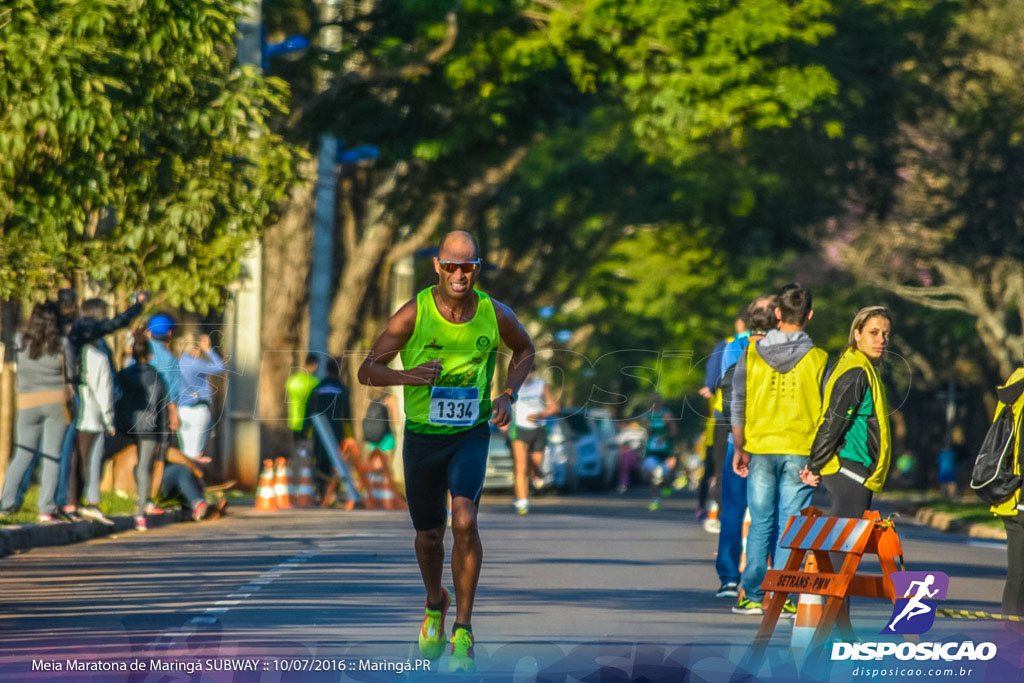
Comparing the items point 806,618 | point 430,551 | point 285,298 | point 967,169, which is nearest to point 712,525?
point 806,618

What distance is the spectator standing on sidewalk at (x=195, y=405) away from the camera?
66.5ft

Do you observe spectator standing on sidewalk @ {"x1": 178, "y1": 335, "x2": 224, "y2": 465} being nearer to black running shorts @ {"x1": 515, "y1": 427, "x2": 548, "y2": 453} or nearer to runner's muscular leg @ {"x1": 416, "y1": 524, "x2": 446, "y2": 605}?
black running shorts @ {"x1": 515, "y1": 427, "x2": 548, "y2": 453}

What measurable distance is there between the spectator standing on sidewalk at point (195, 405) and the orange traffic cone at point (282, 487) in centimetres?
283

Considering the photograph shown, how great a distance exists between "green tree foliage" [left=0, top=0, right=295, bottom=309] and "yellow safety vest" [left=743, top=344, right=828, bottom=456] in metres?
5.94

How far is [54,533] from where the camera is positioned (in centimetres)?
1625

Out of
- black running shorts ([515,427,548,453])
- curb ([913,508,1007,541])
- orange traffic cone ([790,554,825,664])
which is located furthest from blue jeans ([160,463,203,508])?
orange traffic cone ([790,554,825,664])

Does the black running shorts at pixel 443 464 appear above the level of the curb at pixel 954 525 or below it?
above

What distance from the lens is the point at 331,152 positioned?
2869 centimetres

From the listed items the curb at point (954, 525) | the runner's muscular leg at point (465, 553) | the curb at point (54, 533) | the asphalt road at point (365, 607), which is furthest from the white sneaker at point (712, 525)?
the runner's muscular leg at point (465, 553)

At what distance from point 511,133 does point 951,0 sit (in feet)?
26.0

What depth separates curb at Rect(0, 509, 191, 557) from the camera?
49.9 feet

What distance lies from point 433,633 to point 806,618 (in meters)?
1.98

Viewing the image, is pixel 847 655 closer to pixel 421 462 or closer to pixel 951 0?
pixel 421 462

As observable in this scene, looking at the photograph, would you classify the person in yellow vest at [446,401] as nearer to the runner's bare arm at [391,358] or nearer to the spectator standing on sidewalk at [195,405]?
the runner's bare arm at [391,358]
